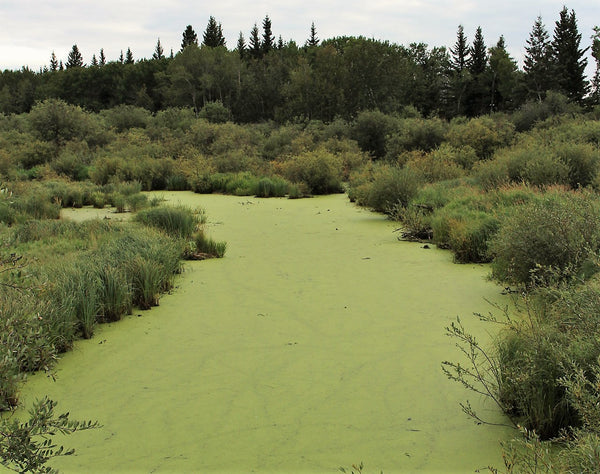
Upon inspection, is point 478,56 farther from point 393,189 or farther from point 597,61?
point 393,189

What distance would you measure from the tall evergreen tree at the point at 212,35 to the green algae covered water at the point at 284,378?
8017cm

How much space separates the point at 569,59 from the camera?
53.9 m

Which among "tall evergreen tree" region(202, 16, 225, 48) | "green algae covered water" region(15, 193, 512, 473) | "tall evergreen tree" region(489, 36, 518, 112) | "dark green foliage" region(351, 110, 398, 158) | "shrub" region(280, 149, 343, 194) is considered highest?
"tall evergreen tree" region(202, 16, 225, 48)

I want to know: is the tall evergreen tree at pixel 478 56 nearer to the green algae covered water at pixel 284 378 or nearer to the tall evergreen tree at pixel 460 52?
the tall evergreen tree at pixel 460 52

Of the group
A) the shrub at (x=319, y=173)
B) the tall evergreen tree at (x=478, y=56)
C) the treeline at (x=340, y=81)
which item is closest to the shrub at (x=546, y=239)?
the shrub at (x=319, y=173)

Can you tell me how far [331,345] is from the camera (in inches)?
179

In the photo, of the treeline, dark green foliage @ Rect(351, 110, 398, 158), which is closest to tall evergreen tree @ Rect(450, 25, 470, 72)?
the treeline

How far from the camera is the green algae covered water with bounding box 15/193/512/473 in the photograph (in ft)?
9.87

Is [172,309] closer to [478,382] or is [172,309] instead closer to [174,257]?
[174,257]

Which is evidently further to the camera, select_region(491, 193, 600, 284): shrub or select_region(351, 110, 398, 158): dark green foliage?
select_region(351, 110, 398, 158): dark green foliage

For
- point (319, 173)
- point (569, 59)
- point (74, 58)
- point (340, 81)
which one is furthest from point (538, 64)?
point (74, 58)

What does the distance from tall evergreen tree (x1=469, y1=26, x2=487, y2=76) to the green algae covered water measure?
193 ft

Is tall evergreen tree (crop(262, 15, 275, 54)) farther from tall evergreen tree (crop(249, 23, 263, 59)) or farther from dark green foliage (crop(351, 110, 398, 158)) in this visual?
dark green foliage (crop(351, 110, 398, 158))

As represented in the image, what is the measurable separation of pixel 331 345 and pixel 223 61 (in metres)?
59.8
